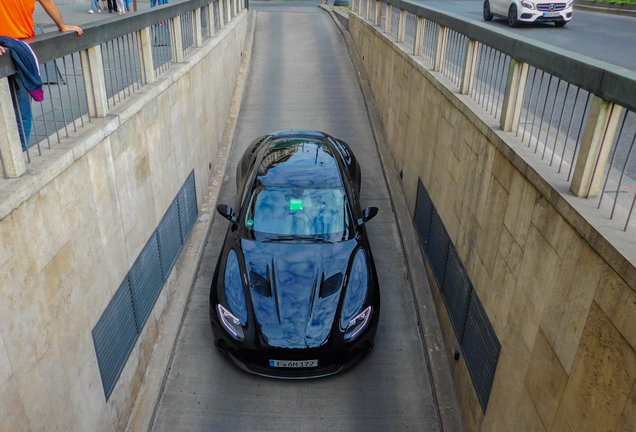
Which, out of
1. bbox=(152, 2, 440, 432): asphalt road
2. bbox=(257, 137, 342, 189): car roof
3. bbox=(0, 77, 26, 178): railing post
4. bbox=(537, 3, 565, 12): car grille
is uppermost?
bbox=(537, 3, 565, 12): car grille

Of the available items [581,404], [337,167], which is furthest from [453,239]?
[581,404]

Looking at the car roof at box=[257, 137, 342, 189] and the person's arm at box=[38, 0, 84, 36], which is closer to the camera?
the person's arm at box=[38, 0, 84, 36]

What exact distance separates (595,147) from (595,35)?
14538 mm

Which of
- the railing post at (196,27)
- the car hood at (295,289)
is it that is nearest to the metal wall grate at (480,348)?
the car hood at (295,289)

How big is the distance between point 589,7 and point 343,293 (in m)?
25.0

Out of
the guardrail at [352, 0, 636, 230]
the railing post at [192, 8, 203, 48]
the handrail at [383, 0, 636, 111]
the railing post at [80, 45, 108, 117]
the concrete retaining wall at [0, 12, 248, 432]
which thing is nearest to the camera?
the handrail at [383, 0, 636, 111]

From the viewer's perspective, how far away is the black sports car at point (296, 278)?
549 centimetres

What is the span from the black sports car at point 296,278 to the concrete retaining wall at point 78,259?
1094mm

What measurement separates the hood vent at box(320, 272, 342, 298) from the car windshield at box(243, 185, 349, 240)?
62cm

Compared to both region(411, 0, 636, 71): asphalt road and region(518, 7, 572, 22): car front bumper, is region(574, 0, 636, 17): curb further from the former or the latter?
region(518, 7, 572, 22): car front bumper

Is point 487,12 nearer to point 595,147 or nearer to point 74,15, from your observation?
point 74,15

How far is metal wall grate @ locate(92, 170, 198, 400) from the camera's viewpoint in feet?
15.9

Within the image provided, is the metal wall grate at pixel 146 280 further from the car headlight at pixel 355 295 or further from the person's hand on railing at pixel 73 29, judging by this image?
the person's hand on railing at pixel 73 29

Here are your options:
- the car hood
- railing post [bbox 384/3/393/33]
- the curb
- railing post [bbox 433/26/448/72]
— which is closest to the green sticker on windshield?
the car hood
